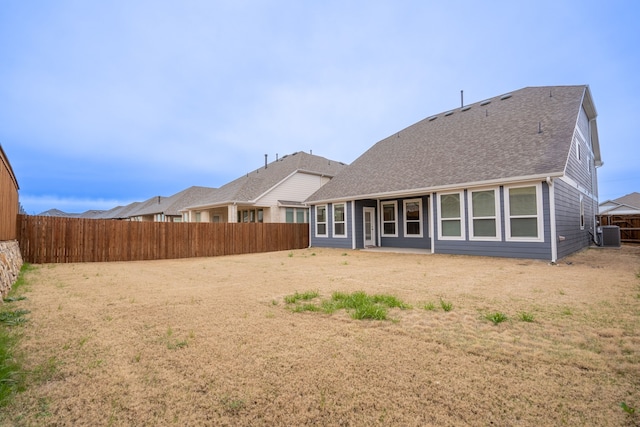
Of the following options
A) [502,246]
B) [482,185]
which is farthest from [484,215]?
[502,246]

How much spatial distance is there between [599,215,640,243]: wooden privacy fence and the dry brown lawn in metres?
16.1

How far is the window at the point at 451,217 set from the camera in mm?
11312

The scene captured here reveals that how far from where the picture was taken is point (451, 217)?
1156cm

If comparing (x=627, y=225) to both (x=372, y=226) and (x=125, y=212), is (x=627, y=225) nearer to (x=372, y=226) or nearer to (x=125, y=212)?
(x=372, y=226)

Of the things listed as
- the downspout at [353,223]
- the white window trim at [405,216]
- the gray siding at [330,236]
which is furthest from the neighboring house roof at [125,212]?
the white window trim at [405,216]

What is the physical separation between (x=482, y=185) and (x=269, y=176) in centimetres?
1510

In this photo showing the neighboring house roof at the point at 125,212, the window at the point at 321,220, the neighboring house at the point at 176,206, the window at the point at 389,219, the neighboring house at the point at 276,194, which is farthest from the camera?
the neighboring house roof at the point at 125,212

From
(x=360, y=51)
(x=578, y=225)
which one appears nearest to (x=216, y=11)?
(x=360, y=51)

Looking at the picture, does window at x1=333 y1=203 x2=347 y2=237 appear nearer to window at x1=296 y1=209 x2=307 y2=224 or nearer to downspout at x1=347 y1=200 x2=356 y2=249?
downspout at x1=347 y1=200 x2=356 y2=249

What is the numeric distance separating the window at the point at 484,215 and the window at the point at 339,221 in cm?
657

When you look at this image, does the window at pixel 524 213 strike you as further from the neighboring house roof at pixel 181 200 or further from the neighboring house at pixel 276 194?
the neighboring house roof at pixel 181 200

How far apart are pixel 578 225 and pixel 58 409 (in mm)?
16865

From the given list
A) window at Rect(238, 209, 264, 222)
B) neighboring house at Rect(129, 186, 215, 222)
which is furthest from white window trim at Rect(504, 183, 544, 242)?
neighboring house at Rect(129, 186, 215, 222)

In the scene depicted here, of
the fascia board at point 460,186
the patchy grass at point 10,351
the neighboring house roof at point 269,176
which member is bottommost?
the patchy grass at point 10,351
